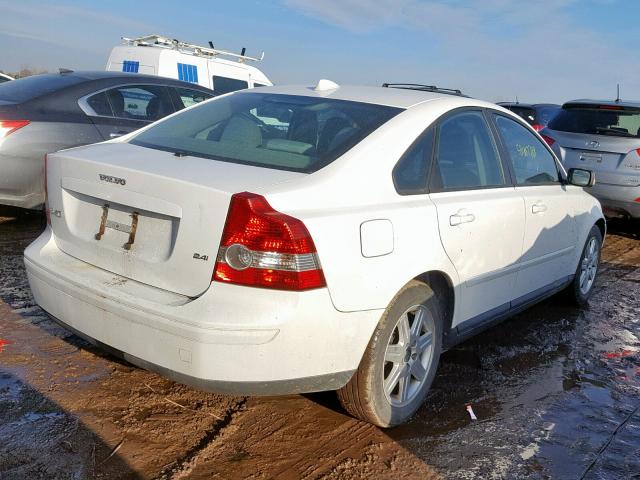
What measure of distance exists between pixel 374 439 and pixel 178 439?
0.91 metres

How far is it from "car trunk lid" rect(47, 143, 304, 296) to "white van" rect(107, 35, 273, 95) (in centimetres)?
741

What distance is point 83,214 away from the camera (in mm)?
2965

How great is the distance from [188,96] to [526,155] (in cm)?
427

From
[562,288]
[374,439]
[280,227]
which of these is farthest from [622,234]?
[280,227]

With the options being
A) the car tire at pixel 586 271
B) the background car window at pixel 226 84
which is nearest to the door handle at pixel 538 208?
the car tire at pixel 586 271

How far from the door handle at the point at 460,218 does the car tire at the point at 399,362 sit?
0.37 m

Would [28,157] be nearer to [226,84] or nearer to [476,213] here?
[476,213]

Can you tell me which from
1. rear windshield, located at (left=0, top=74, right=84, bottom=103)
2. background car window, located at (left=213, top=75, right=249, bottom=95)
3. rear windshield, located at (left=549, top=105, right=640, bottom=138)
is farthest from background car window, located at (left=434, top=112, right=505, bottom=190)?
background car window, located at (left=213, top=75, right=249, bottom=95)

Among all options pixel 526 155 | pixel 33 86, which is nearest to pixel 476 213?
pixel 526 155

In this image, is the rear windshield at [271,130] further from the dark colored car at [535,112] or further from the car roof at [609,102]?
the dark colored car at [535,112]

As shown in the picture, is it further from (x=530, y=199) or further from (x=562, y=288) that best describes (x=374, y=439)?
(x=562, y=288)

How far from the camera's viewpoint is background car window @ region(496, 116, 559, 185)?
4051 mm

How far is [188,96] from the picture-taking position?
723 centimetres

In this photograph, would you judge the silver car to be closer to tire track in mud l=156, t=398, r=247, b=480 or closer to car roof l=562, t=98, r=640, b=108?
car roof l=562, t=98, r=640, b=108
